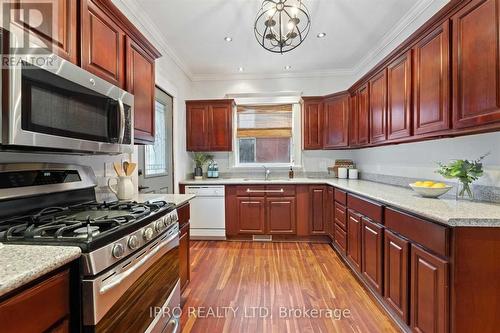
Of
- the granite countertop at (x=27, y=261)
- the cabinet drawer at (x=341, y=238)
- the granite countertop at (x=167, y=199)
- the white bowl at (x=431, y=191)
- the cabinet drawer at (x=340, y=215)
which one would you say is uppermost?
the white bowl at (x=431, y=191)

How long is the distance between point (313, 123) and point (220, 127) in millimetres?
1576

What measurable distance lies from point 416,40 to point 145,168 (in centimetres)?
292

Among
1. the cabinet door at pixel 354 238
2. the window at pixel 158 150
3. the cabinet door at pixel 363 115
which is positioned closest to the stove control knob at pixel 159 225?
the window at pixel 158 150

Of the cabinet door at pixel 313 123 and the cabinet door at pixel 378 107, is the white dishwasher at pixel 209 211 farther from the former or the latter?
the cabinet door at pixel 378 107

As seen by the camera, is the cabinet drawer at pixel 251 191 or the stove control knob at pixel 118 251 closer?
the stove control knob at pixel 118 251

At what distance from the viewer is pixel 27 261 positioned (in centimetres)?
79

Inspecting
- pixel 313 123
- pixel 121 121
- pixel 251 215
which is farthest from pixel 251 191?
pixel 121 121

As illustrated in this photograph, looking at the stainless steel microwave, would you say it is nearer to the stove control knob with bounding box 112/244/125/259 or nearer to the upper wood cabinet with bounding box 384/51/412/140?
the stove control knob with bounding box 112/244/125/259

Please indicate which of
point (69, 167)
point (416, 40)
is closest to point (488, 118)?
point (416, 40)

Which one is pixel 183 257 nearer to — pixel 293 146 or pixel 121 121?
pixel 121 121

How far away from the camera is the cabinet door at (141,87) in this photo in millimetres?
1960

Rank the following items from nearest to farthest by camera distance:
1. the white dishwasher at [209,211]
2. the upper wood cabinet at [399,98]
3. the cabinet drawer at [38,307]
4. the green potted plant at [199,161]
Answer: the cabinet drawer at [38,307], the upper wood cabinet at [399,98], the white dishwasher at [209,211], the green potted plant at [199,161]

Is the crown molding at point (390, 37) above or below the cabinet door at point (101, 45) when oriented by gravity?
above
